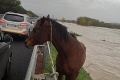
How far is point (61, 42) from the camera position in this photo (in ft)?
18.7

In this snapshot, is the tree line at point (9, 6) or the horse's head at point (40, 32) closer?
the horse's head at point (40, 32)

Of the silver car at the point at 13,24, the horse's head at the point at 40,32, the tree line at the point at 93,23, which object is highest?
the horse's head at the point at 40,32

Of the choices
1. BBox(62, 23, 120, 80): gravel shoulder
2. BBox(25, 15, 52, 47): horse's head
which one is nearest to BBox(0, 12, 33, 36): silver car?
BBox(62, 23, 120, 80): gravel shoulder

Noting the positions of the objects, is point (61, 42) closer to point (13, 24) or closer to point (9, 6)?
point (13, 24)

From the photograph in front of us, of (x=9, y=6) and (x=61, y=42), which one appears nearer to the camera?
(x=61, y=42)

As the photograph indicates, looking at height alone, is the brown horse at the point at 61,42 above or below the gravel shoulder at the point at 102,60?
above

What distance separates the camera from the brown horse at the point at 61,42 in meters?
5.45

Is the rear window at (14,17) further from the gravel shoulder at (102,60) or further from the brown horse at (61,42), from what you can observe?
the brown horse at (61,42)

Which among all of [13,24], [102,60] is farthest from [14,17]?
[102,60]

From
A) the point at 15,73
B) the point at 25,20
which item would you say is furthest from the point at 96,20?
the point at 15,73

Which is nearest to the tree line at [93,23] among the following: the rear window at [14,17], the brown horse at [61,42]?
the rear window at [14,17]

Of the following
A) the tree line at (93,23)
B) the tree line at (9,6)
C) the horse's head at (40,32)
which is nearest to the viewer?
the horse's head at (40,32)

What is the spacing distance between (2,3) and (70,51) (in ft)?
161

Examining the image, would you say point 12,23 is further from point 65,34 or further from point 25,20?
point 65,34
